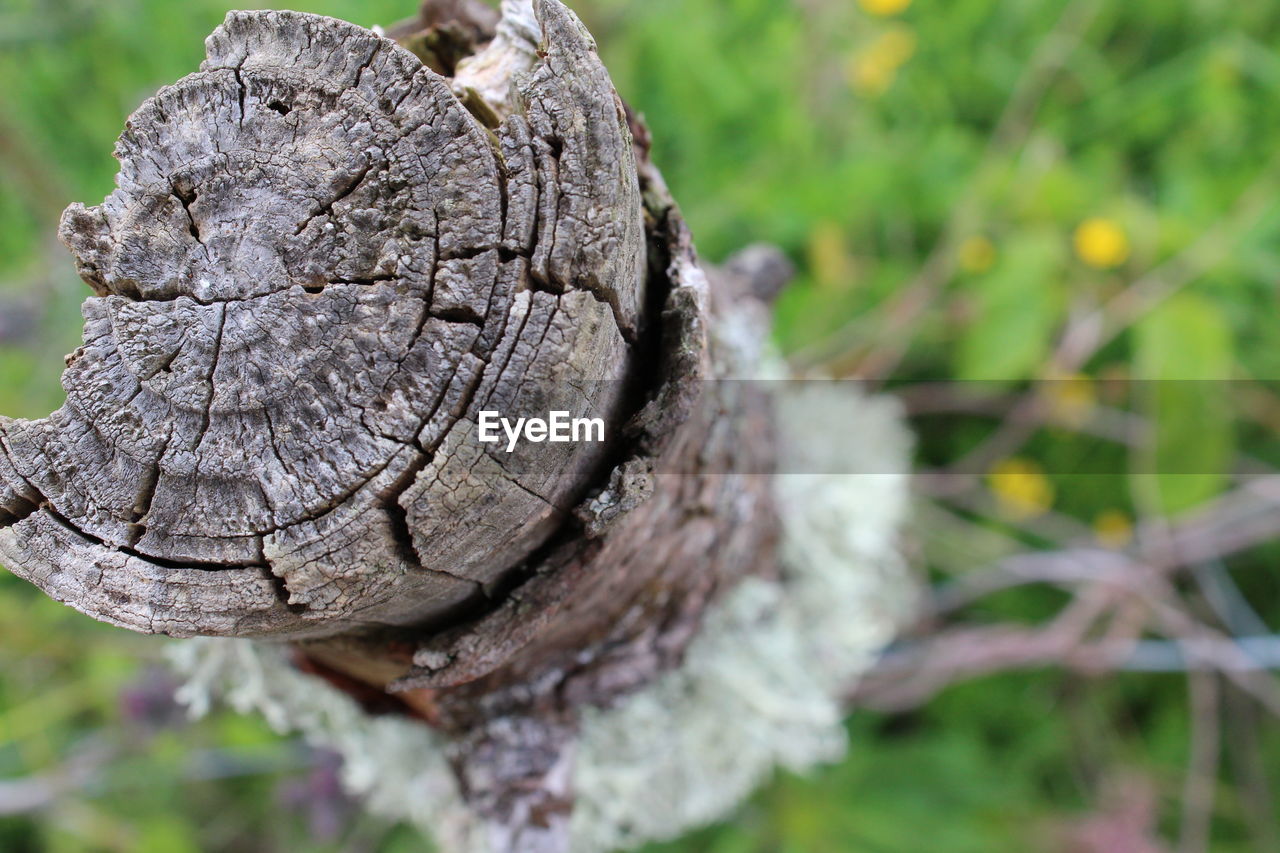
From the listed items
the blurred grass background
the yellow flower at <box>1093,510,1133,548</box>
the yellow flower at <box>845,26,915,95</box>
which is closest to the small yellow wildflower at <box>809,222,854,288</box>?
the blurred grass background

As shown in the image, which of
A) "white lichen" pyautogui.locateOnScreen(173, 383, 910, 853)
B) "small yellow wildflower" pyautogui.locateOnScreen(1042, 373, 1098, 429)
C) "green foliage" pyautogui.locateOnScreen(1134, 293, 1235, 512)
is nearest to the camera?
"white lichen" pyautogui.locateOnScreen(173, 383, 910, 853)

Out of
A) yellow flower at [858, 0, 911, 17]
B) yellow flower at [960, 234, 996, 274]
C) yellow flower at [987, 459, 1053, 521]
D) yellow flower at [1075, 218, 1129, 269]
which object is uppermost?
yellow flower at [858, 0, 911, 17]

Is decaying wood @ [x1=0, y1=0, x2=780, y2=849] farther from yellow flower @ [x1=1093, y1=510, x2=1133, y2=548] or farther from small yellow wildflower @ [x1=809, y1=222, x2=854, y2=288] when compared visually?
yellow flower @ [x1=1093, y1=510, x2=1133, y2=548]

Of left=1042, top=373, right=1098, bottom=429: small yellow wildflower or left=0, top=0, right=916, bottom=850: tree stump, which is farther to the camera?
left=1042, top=373, right=1098, bottom=429: small yellow wildflower

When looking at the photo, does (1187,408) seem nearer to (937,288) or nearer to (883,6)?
(937,288)

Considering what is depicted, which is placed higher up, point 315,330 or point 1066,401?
point 315,330

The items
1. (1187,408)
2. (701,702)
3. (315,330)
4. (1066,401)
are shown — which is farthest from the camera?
(1066,401)

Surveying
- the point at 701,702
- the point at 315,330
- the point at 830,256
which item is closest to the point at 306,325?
the point at 315,330

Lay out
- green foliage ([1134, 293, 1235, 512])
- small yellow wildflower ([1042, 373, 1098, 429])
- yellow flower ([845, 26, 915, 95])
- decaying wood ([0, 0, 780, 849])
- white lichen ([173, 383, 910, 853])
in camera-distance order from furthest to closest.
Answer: yellow flower ([845, 26, 915, 95])
small yellow wildflower ([1042, 373, 1098, 429])
green foliage ([1134, 293, 1235, 512])
white lichen ([173, 383, 910, 853])
decaying wood ([0, 0, 780, 849])

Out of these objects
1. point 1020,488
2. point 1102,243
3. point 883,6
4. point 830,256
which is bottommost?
point 1020,488
